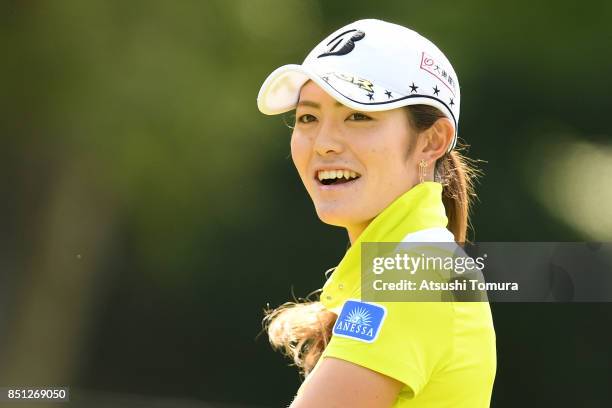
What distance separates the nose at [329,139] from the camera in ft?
5.60

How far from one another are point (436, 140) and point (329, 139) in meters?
0.20

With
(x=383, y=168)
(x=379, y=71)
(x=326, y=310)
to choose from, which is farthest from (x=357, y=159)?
(x=326, y=310)

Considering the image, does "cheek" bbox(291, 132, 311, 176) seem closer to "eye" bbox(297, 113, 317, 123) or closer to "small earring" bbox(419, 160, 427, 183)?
"eye" bbox(297, 113, 317, 123)

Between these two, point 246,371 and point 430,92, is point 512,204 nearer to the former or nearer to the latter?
point 246,371

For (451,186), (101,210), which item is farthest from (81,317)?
(451,186)

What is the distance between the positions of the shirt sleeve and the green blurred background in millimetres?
2594

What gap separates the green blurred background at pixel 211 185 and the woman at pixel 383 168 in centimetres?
212

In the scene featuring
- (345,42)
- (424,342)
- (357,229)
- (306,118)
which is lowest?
(424,342)

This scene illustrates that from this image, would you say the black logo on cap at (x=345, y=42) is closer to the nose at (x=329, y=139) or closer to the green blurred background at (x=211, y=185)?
the nose at (x=329, y=139)

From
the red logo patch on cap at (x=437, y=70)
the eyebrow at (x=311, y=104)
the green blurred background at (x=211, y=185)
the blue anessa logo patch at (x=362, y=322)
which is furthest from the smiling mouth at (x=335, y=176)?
the green blurred background at (x=211, y=185)

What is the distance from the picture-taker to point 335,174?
5.68 ft

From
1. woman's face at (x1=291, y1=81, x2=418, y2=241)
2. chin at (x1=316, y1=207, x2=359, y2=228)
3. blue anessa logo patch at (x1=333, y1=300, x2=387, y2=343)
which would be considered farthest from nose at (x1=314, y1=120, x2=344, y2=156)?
blue anessa logo patch at (x1=333, y1=300, x2=387, y2=343)

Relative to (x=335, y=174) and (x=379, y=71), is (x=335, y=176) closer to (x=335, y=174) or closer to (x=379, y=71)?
(x=335, y=174)

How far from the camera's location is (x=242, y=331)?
4.18 m
